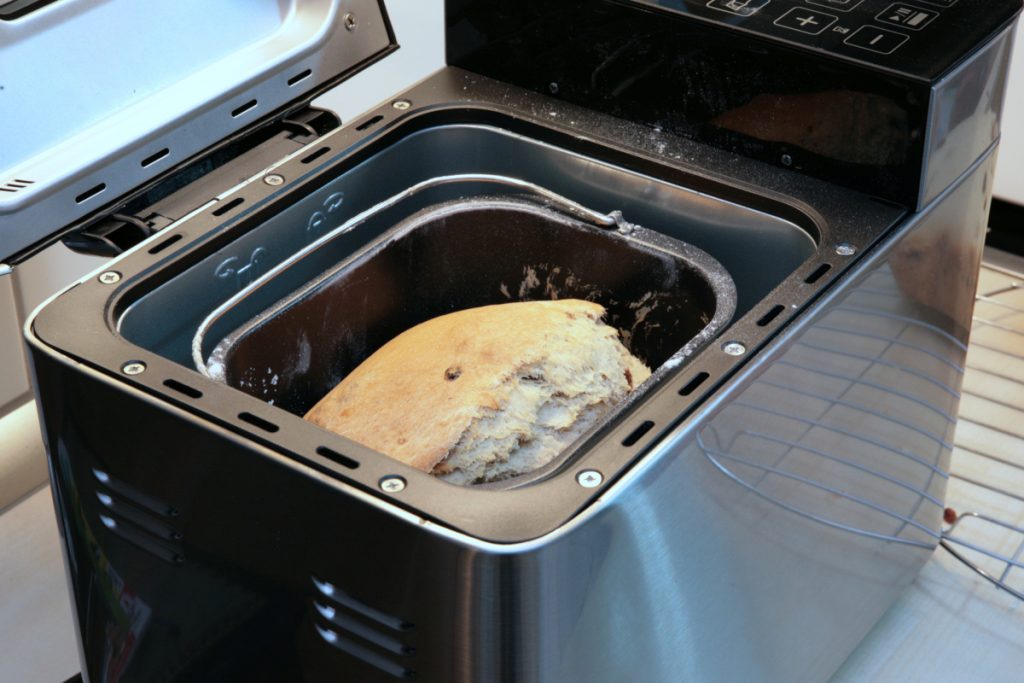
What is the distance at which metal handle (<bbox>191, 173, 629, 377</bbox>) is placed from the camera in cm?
81

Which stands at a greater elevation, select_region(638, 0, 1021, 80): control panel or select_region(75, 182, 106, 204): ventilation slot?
select_region(638, 0, 1021, 80): control panel

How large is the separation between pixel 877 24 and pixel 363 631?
0.52m

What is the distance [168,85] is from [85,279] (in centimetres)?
21

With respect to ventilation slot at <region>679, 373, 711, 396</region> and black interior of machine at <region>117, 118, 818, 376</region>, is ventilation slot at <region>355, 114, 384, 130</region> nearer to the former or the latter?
black interior of machine at <region>117, 118, 818, 376</region>

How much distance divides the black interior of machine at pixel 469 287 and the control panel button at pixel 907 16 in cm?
21

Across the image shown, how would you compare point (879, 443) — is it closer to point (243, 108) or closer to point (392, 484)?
point (392, 484)

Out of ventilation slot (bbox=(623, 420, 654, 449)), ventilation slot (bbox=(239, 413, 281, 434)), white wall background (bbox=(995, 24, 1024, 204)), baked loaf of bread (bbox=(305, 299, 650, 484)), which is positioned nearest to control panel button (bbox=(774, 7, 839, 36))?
baked loaf of bread (bbox=(305, 299, 650, 484))

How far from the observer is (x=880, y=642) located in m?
1.08

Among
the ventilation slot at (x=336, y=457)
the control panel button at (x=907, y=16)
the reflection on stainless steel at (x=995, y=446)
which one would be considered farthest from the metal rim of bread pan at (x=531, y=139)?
the reflection on stainless steel at (x=995, y=446)

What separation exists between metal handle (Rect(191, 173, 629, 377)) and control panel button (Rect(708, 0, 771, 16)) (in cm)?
16

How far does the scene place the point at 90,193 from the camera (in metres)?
0.89

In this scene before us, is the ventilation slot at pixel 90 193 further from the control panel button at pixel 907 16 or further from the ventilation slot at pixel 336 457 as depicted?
the control panel button at pixel 907 16

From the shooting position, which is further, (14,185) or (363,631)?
(14,185)

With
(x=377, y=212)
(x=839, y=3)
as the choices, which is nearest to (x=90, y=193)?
(x=377, y=212)
